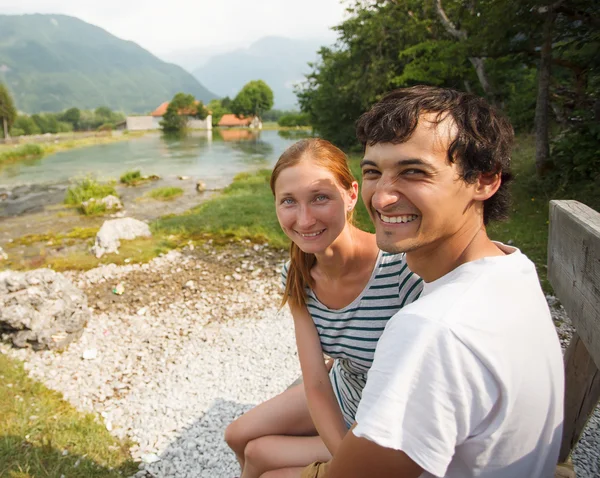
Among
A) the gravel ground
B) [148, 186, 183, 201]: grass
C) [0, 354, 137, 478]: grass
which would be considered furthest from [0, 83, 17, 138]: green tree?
[0, 354, 137, 478]: grass

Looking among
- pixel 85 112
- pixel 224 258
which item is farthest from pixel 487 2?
pixel 85 112

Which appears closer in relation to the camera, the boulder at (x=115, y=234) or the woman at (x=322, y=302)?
the woman at (x=322, y=302)

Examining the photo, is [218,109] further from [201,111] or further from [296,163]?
[296,163]

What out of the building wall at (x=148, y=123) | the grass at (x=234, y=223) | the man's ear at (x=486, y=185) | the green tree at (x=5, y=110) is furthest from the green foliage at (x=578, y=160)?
the building wall at (x=148, y=123)

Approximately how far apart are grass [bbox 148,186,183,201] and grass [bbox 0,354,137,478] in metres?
12.5

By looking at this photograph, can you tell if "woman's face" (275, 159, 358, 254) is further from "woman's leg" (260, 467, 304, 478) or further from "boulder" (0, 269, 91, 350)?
"boulder" (0, 269, 91, 350)

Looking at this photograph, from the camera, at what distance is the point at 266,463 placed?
1761 millimetres

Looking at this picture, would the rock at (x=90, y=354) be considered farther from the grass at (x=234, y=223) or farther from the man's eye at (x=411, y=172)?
the man's eye at (x=411, y=172)

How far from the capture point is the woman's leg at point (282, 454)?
1665 mm

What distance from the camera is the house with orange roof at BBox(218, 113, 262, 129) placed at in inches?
3890

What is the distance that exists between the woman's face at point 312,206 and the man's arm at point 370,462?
92 cm

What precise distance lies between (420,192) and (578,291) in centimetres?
70

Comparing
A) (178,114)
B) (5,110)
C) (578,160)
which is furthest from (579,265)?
(178,114)

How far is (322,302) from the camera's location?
185cm
